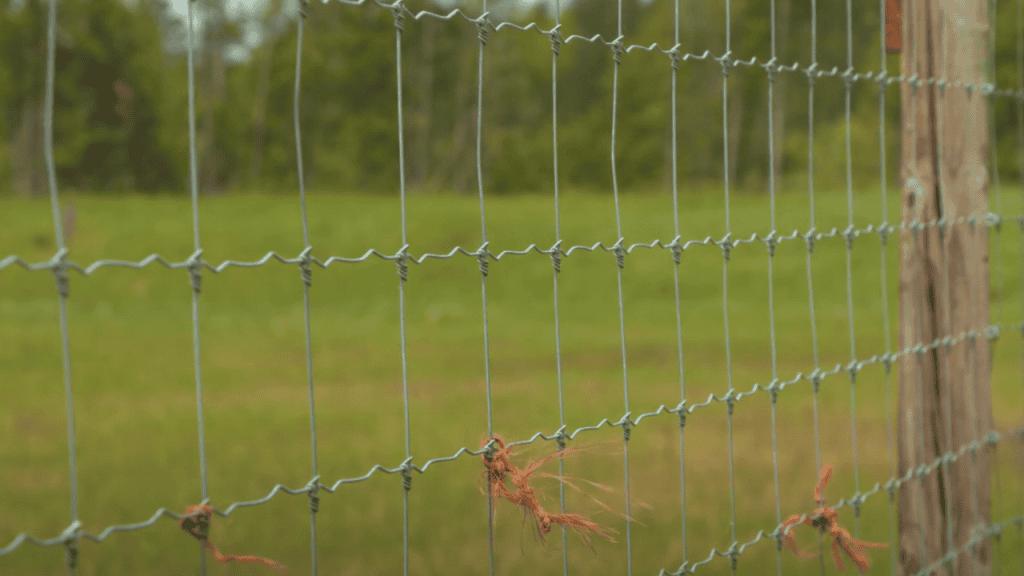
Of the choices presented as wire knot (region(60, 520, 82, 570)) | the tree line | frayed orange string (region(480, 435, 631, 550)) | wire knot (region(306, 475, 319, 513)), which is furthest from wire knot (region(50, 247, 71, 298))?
the tree line

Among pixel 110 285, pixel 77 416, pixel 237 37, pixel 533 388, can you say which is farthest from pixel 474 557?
pixel 237 37

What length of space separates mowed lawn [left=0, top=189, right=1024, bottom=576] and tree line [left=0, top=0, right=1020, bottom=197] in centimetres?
892

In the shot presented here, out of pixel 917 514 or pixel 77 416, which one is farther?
pixel 77 416

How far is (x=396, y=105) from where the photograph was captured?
101 ft

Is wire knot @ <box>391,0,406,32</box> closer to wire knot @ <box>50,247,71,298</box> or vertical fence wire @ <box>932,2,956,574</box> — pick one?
wire knot @ <box>50,247,71,298</box>

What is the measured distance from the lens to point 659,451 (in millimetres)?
6672

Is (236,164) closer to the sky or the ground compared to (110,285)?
closer to the sky

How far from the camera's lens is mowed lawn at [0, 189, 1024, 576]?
192 inches

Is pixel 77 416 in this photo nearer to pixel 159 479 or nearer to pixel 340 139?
pixel 159 479

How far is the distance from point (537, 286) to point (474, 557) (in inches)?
431

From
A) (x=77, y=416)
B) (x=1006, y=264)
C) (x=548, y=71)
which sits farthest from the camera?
(x=548, y=71)

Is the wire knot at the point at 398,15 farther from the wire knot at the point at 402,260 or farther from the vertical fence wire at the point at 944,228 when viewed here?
the vertical fence wire at the point at 944,228

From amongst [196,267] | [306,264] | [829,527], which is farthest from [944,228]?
[196,267]

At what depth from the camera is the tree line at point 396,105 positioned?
95.3 ft
